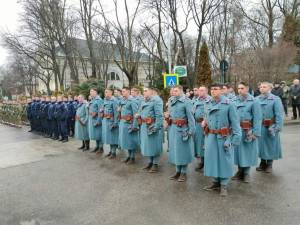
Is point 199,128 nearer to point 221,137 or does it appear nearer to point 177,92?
point 177,92

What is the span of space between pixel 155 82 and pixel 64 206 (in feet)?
97.5

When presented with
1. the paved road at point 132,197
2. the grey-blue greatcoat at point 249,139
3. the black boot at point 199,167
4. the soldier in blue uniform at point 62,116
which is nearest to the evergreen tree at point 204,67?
the soldier in blue uniform at point 62,116

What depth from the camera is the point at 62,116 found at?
39.7 feet

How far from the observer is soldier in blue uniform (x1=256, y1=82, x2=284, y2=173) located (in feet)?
21.4

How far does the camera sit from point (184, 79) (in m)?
29.2

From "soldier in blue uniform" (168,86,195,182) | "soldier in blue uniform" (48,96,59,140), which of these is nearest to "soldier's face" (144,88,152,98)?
"soldier in blue uniform" (168,86,195,182)

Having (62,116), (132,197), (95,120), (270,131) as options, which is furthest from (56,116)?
(270,131)

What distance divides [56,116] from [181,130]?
7.38 metres

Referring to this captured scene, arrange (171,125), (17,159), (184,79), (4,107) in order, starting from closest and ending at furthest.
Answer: (171,125) → (17,159) → (4,107) → (184,79)

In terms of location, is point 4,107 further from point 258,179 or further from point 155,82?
point 258,179

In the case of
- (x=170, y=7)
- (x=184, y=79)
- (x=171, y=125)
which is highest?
(x=170, y=7)

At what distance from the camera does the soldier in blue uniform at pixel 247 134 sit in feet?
20.1

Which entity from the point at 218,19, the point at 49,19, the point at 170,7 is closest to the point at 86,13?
the point at 49,19

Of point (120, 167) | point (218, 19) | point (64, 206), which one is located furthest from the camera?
point (218, 19)
